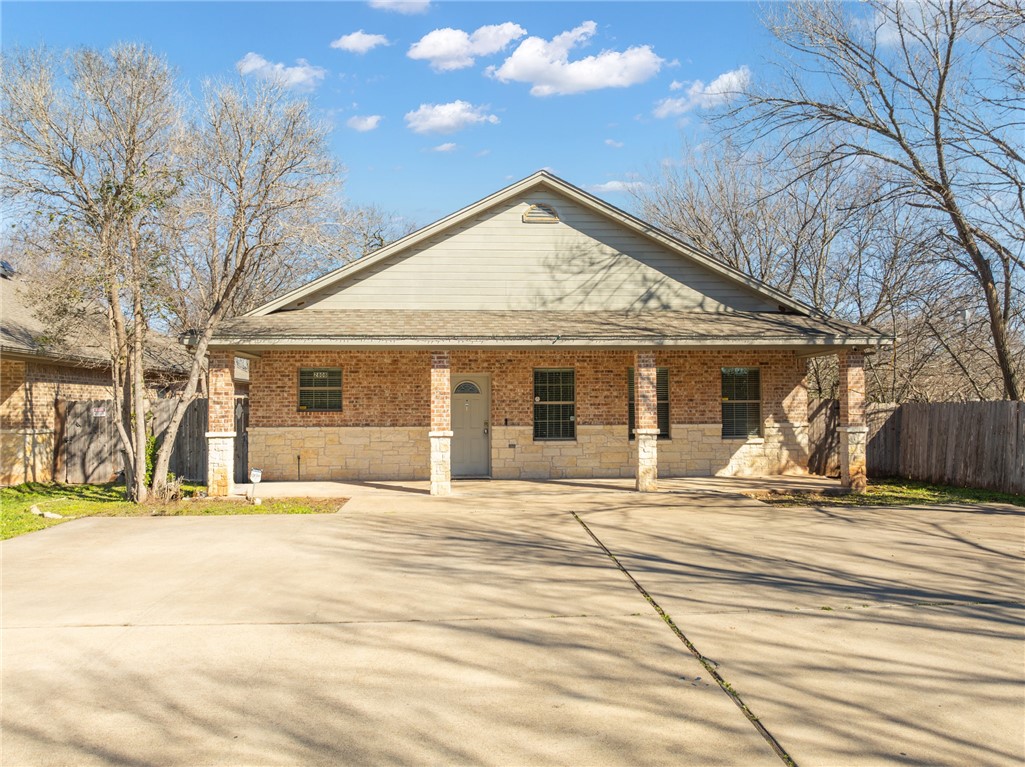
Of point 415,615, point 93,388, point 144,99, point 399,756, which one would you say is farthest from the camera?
point 93,388

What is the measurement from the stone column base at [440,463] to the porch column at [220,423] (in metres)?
3.78

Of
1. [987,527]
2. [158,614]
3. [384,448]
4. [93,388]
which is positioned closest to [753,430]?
[987,527]

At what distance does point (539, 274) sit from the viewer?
15984mm

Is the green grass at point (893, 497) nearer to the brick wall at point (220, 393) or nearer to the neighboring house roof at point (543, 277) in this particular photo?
the neighboring house roof at point (543, 277)

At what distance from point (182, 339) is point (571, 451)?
26.9ft

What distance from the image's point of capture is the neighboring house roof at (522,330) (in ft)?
43.7

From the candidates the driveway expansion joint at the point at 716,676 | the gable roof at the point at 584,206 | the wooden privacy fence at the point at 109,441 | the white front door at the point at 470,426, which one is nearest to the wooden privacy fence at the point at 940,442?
the gable roof at the point at 584,206

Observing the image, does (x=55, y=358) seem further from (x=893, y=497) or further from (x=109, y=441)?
(x=893, y=497)

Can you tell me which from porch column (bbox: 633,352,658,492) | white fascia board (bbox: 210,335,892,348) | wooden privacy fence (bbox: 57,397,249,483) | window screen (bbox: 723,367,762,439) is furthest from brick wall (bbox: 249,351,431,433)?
window screen (bbox: 723,367,762,439)

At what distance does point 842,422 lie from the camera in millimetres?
14422

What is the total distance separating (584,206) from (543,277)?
5.85 ft

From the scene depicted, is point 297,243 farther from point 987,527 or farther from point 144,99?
point 987,527

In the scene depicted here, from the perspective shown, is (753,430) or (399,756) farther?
(753,430)

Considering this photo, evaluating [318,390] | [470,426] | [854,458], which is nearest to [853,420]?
[854,458]
